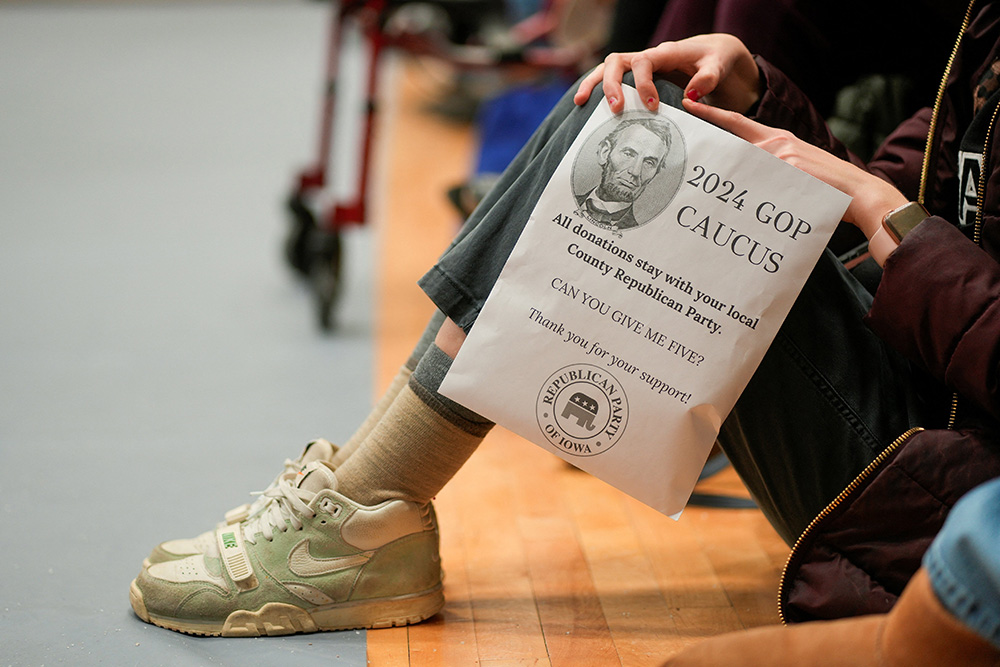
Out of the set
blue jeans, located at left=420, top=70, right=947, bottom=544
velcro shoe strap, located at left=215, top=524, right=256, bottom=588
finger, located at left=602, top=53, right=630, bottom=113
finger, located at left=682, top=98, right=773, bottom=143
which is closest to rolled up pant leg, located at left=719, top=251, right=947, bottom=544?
blue jeans, located at left=420, top=70, right=947, bottom=544

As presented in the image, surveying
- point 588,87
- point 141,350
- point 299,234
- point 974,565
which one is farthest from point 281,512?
point 299,234

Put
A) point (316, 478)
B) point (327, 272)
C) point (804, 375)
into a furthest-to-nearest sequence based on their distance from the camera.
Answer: point (327, 272) → point (316, 478) → point (804, 375)

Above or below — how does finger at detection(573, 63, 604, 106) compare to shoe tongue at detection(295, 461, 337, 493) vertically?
above

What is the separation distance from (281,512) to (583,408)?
33 centimetres

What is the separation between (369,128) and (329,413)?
694 millimetres

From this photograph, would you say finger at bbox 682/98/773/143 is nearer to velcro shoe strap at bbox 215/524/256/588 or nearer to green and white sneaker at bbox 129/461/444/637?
green and white sneaker at bbox 129/461/444/637

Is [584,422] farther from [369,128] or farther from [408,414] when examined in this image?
[369,128]

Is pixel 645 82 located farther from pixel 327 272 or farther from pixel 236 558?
pixel 327 272

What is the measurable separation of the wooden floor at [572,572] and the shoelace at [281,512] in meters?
0.14

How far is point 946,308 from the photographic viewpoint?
0.71 m

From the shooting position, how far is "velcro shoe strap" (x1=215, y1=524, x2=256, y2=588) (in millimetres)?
926

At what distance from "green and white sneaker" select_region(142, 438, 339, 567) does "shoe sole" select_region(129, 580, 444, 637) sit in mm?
40

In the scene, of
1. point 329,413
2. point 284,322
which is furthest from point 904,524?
point 284,322

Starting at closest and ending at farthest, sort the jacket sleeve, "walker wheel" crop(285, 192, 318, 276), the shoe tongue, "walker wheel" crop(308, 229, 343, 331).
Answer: the jacket sleeve < the shoe tongue < "walker wheel" crop(308, 229, 343, 331) < "walker wheel" crop(285, 192, 318, 276)
